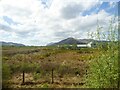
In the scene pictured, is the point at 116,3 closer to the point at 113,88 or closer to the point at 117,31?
the point at 117,31

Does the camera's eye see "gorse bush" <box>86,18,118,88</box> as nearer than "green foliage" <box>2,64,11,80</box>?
Yes

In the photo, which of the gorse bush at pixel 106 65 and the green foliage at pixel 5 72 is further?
the green foliage at pixel 5 72

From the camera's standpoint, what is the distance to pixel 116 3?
394cm

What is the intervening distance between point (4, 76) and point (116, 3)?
3613 millimetres

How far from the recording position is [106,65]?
4.04 m

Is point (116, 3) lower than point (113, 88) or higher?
higher

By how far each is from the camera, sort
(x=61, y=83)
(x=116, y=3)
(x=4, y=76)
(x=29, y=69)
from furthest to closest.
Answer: (x=29, y=69), (x=61, y=83), (x=4, y=76), (x=116, y=3)

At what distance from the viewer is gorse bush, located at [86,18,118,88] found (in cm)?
399

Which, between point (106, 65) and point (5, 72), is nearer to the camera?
point (106, 65)

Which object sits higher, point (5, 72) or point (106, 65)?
point (106, 65)

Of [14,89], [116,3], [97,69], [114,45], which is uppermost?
[116,3]

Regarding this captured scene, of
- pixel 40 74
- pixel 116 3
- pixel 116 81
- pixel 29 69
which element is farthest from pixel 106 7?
pixel 29 69

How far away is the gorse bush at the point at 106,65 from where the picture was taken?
157 inches

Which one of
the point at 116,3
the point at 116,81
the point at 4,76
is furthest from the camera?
the point at 4,76
